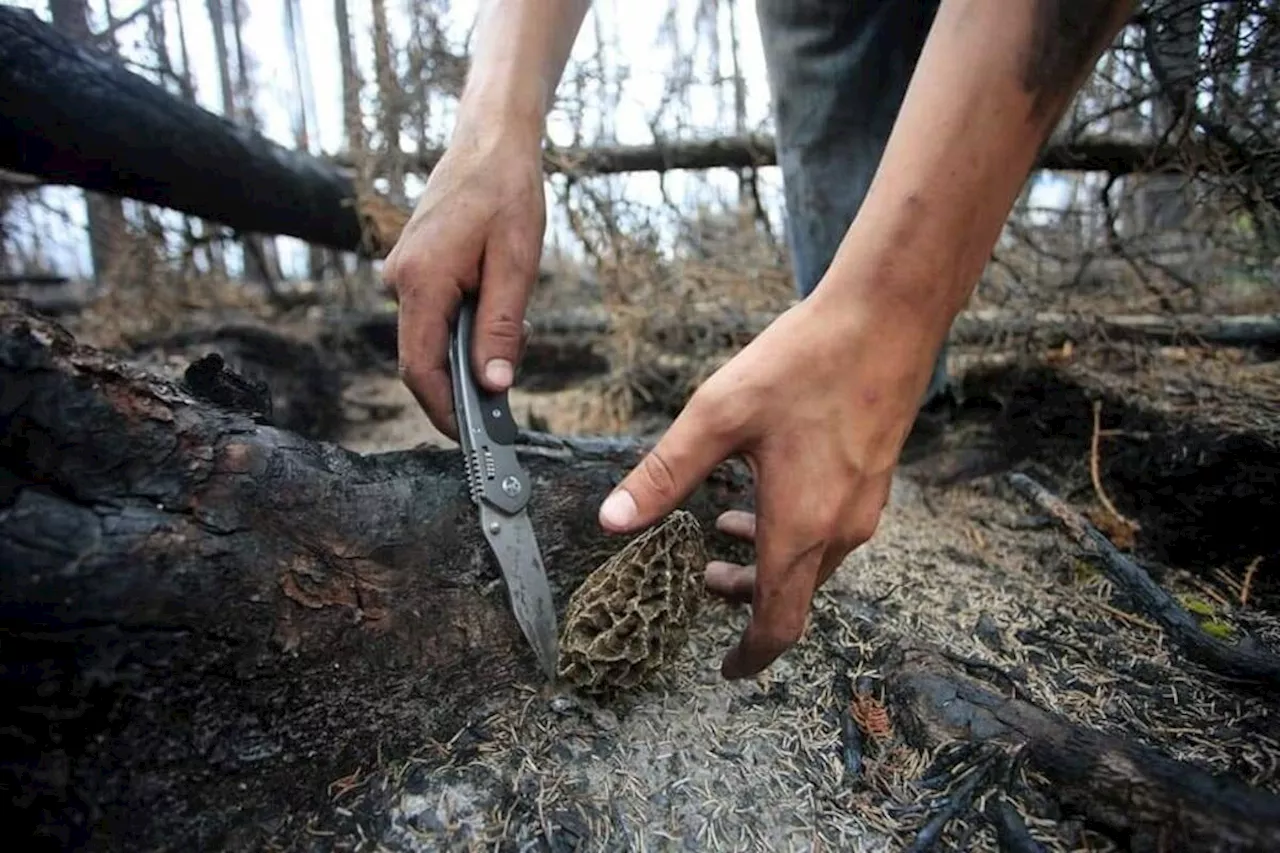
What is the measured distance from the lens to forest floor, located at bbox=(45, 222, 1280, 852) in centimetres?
135

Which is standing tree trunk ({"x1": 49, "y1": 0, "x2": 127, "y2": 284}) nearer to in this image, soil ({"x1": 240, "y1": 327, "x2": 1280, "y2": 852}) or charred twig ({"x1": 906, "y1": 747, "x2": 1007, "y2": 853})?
soil ({"x1": 240, "y1": 327, "x2": 1280, "y2": 852})

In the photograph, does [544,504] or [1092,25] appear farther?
[544,504]

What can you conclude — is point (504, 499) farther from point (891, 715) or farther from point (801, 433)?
point (891, 715)

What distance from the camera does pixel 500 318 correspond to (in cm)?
158

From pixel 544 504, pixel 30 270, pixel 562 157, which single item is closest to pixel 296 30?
pixel 30 270

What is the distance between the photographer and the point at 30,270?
511cm

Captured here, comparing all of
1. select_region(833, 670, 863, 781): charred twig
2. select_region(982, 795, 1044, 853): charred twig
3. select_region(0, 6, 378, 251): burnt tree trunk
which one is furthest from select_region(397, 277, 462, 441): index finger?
select_region(0, 6, 378, 251): burnt tree trunk

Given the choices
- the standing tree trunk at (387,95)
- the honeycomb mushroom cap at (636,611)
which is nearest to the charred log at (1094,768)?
the honeycomb mushroom cap at (636,611)

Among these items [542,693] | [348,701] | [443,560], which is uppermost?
[443,560]

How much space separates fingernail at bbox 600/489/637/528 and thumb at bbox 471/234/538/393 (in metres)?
0.42

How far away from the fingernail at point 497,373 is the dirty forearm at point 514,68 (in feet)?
1.94

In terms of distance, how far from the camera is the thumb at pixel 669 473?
1.25m

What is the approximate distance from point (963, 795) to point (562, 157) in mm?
3199

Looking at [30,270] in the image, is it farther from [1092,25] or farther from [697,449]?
[1092,25]
